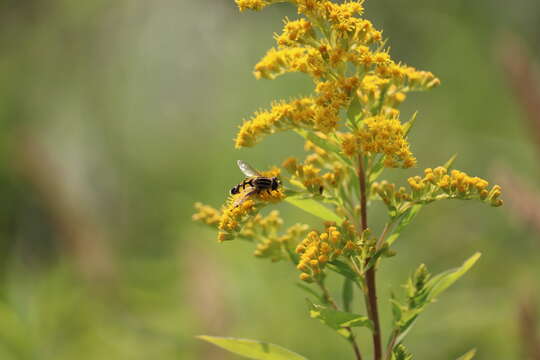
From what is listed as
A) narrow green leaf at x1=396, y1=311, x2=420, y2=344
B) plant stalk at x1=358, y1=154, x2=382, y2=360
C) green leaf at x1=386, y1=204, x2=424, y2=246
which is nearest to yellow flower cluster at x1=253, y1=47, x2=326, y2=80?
plant stalk at x1=358, y1=154, x2=382, y2=360

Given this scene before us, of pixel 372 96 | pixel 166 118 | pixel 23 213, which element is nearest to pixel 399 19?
pixel 166 118

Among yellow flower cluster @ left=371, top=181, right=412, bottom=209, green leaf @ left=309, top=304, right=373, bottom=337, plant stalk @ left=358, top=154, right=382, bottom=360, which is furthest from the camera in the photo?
yellow flower cluster @ left=371, top=181, right=412, bottom=209

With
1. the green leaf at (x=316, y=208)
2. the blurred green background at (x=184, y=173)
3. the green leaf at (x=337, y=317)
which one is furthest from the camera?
the blurred green background at (x=184, y=173)

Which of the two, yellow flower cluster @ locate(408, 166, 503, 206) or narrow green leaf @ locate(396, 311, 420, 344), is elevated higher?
yellow flower cluster @ locate(408, 166, 503, 206)

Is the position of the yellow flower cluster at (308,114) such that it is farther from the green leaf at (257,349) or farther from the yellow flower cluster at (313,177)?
the green leaf at (257,349)

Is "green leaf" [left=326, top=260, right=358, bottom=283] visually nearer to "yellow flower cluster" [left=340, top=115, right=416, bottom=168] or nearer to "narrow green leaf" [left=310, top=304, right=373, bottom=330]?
"narrow green leaf" [left=310, top=304, right=373, bottom=330]

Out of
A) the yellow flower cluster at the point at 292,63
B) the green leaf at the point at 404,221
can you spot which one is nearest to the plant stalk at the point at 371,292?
the green leaf at the point at 404,221

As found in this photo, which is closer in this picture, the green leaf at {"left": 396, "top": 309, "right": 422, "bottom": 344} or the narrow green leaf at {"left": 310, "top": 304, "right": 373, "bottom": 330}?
the narrow green leaf at {"left": 310, "top": 304, "right": 373, "bottom": 330}

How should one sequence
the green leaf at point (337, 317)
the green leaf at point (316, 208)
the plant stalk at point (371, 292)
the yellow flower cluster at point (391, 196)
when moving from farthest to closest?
the green leaf at point (316, 208), the yellow flower cluster at point (391, 196), the plant stalk at point (371, 292), the green leaf at point (337, 317)
